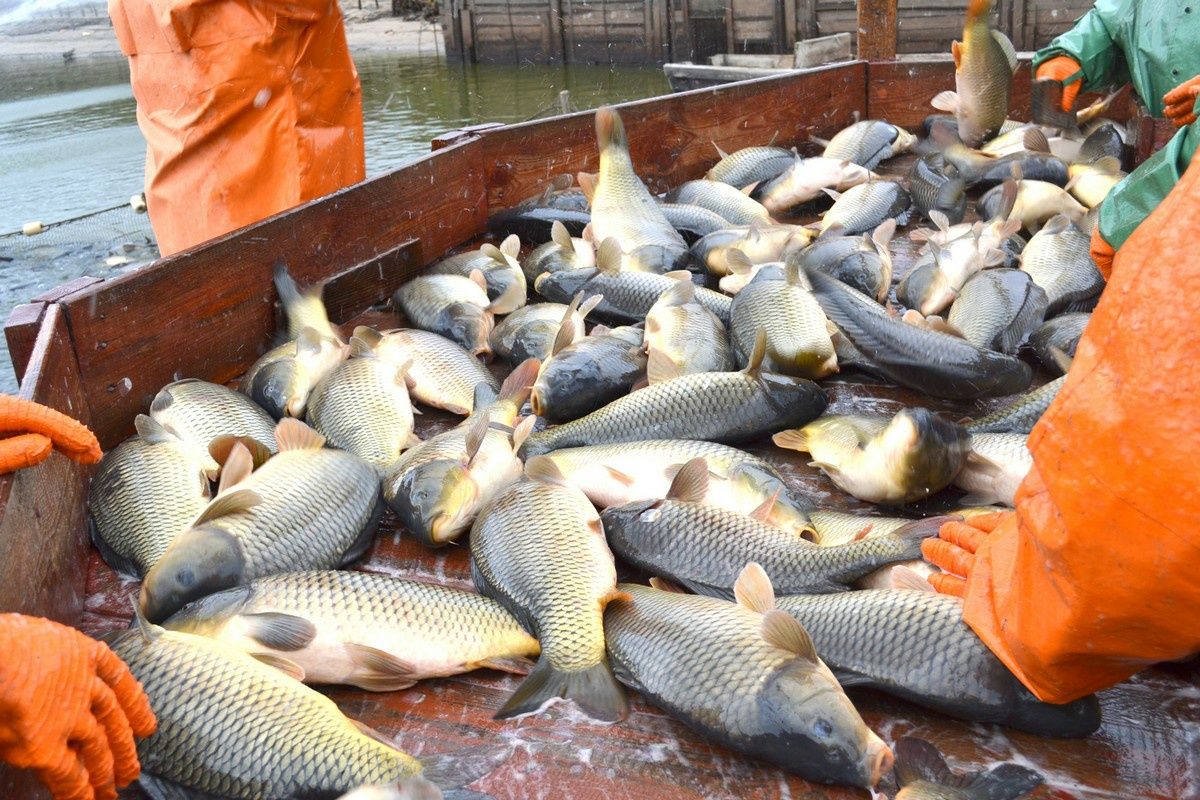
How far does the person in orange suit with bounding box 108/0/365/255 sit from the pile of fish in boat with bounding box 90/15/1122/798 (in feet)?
3.94

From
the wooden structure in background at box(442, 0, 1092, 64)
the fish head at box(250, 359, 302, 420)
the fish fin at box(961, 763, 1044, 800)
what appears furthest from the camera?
the wooden structure in background at box(442, 0, 1092, 64)

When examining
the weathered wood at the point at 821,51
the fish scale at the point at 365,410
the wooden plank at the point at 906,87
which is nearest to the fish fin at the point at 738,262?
the fish scale at the point at 365,410

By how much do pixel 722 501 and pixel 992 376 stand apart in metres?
1.01

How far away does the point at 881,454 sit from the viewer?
9.11 feet

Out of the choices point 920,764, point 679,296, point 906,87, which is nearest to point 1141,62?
point 679,296

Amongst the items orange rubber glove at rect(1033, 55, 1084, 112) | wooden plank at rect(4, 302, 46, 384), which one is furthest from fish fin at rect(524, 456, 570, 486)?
orange rubber glove at rect(1033, 55, 1084, 112)

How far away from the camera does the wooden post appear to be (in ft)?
23.2

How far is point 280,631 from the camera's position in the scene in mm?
2189

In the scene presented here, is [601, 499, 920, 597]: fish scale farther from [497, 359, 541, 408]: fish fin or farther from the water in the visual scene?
the water

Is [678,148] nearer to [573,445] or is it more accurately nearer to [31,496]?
[573,445]

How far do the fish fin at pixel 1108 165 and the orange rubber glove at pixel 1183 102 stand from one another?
203 cm

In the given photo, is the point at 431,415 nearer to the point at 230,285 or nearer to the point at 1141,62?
the point at 230,285

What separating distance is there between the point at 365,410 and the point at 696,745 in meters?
1.70

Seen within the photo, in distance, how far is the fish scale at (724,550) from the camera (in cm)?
239
